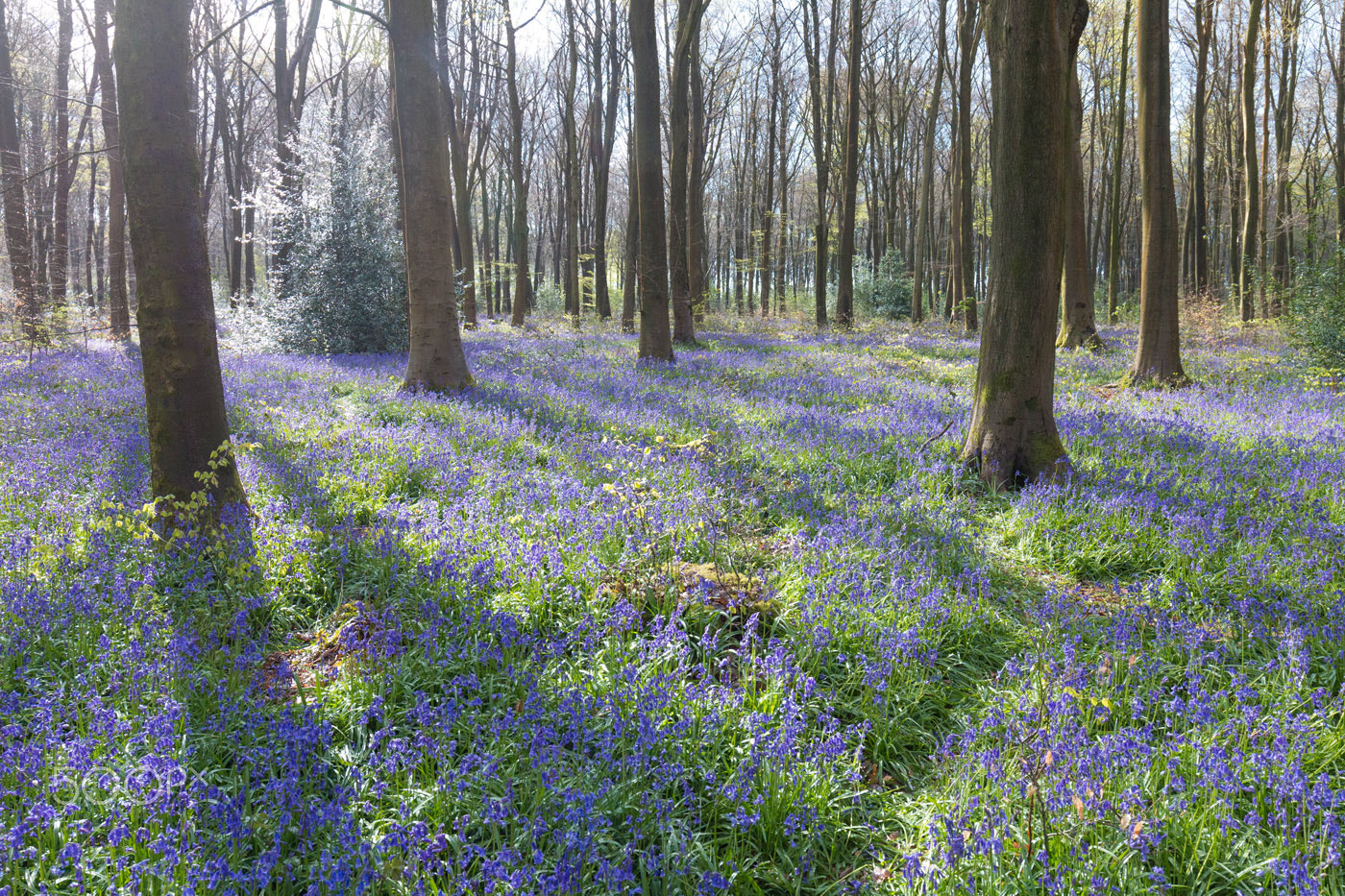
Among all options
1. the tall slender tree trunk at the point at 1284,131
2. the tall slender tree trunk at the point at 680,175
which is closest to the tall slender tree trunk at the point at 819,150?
the tall slender tree trunk at the point at 680,175

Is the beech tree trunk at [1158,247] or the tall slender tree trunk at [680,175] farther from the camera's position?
the tall slender tree trunk at [680,175]

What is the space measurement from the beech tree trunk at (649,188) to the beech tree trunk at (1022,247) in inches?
303

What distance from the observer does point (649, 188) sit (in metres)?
13.4

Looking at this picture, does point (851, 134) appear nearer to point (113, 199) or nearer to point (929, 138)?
point (929, 138)

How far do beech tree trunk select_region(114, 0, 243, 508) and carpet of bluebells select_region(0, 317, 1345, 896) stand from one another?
52 cm

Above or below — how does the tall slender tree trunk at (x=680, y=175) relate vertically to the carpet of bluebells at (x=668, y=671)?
above

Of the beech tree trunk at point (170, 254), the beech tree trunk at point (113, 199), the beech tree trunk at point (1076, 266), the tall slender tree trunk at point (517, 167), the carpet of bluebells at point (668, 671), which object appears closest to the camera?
the carpet of bluebells at point (668, 671)

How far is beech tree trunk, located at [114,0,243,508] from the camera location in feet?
13.7

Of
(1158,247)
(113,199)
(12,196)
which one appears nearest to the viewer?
(1158,247)

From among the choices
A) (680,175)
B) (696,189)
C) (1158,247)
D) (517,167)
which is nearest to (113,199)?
(517,167)

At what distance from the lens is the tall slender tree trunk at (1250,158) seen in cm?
2055

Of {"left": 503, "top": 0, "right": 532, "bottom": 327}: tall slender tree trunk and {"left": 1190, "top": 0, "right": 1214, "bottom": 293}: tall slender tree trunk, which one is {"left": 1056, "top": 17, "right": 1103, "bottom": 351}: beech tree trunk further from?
{"left": 503, "top": 0, "right": 532, "bottom": 327}: tall slender tree trunk

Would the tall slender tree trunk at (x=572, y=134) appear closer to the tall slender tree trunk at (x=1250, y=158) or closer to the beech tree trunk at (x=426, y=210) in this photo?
the beech tree trunk at (x=426, y=210)

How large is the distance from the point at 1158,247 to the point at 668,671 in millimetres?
11694
